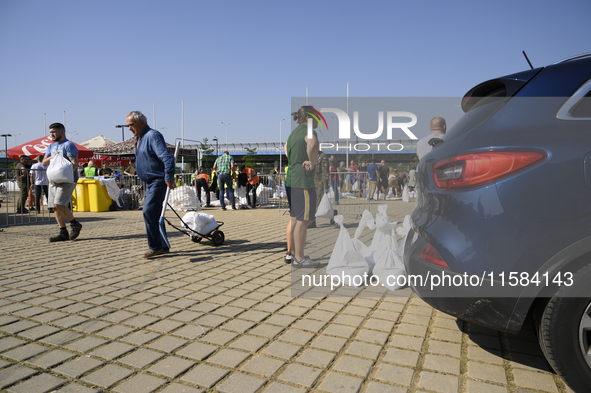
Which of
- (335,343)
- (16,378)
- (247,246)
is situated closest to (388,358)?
(335,343)

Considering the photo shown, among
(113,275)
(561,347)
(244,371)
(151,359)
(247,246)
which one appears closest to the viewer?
(561,347)

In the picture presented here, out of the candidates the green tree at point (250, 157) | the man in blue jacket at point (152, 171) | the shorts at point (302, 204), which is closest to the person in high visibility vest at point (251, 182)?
the man in blue jacket at point (152, 171)

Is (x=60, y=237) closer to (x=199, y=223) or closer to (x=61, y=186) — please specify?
(x=61, y=186)

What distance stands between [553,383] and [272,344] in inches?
63.9

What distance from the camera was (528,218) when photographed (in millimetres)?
1974

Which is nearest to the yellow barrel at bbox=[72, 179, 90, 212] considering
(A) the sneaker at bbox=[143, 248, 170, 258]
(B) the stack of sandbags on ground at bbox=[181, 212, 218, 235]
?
(B) the stack of sandbags on ground at bbox=[181, 212, 218, 235]

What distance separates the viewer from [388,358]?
8.24ft

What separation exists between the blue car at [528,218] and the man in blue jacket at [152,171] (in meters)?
4.02

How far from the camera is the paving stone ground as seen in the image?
224 centimetres

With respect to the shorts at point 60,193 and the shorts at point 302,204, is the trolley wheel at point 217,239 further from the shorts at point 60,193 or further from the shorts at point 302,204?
the shorts at point 60,193

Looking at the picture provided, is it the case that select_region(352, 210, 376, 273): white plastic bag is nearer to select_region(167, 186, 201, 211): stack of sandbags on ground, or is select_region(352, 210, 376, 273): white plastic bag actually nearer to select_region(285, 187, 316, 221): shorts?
select_region(285, 187, 316, 221): shorts

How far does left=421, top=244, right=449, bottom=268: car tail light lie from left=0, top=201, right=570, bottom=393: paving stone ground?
64 cm

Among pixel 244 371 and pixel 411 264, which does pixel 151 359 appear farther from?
pixel 411 264

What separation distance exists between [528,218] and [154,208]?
4.60 meters
